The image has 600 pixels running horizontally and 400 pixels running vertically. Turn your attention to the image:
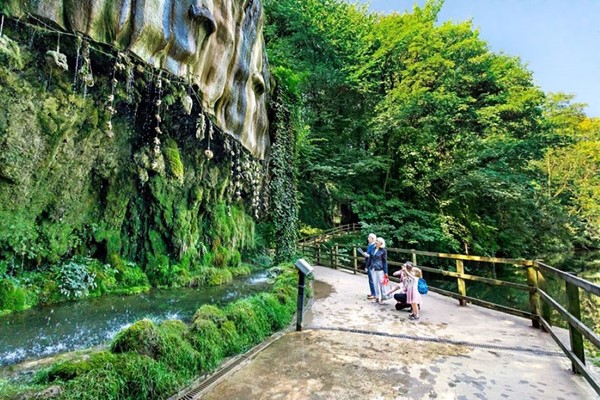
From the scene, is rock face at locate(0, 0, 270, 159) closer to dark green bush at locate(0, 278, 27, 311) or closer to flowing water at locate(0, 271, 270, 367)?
flowing water at locate(0, 271, 270, 367)

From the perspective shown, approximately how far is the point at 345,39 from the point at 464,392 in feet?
70.2

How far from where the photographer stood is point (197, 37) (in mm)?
7020

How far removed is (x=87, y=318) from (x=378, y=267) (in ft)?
18.5

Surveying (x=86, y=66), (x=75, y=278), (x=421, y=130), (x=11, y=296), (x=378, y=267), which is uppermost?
(x=421, y=130)

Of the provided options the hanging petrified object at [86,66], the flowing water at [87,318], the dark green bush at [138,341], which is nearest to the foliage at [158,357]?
the dark green bush at [138,341]

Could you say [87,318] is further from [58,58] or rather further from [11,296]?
[58,58]

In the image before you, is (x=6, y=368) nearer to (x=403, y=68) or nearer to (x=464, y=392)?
(x=464, y=392)

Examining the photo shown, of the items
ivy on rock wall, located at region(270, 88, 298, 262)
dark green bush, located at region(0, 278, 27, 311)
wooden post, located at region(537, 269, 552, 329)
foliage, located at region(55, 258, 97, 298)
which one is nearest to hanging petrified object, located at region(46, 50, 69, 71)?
dark green bush, located at region(0, 278, 27, 311)

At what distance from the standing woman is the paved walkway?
1.09 metres

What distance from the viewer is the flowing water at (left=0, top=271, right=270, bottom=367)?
4746 mm

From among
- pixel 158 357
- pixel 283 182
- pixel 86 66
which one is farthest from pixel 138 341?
pixel 283 182

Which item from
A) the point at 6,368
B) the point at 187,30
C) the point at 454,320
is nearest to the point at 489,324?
the point at 454,320

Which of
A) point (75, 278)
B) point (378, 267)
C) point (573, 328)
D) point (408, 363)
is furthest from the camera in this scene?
point (75, 278)

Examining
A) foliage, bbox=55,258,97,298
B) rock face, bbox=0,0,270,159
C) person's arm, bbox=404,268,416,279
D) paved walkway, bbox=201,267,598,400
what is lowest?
paved walkway, bbox=201,267,598,400
